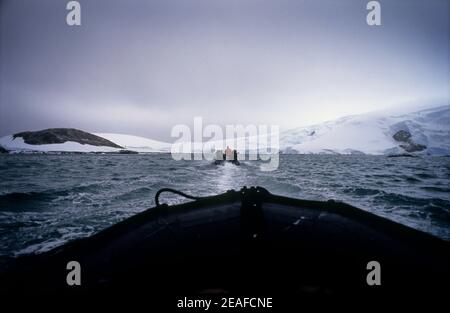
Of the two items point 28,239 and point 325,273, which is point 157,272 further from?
point 28,239

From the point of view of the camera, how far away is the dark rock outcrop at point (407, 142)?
175000 millimetres

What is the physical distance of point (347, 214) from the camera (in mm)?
4215

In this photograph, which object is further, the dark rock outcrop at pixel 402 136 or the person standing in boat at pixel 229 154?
the dark rock outcrop at pixel 402 136

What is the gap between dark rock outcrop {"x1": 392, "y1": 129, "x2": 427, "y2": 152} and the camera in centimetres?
17500

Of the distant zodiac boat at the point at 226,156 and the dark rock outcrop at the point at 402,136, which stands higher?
the dark rock outcrop at the point at 402,136

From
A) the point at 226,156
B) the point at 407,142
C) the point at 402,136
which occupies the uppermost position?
the point at 402,136

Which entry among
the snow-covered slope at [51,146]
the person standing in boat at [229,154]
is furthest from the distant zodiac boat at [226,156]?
the snow-covered slope at [51,146]

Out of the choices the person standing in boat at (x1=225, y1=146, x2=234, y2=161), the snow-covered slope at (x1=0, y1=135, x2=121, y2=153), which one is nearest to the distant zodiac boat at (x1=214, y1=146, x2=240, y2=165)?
the person standing in boat at (x1=225, y1=146, x2=234, y2=161)

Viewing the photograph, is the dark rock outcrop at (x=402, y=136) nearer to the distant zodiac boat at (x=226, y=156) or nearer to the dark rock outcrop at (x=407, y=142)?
the dark rock outcrop at (x=407, y=142)

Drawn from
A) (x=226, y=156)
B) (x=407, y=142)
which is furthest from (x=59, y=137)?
(x=407, y=142)

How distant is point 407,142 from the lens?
184625 millimetres

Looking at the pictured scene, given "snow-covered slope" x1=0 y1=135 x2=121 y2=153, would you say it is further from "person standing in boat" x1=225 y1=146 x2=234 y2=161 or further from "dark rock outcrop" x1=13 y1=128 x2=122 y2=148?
"person standing in boat" x1=225 y1=146 x2=234 y2=161

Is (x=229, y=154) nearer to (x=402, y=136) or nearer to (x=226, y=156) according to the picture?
(x=226, y=156)

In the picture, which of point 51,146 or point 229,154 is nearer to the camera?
point 229,154
